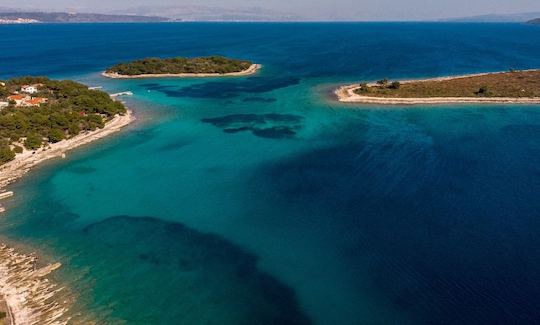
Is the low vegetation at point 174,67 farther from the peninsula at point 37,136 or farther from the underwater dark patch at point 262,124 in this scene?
the underwater dark patch at point 262,124

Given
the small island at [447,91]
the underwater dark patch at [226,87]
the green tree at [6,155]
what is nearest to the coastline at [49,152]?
the green tree at [6,155]

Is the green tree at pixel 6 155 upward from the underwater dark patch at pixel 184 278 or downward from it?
upward

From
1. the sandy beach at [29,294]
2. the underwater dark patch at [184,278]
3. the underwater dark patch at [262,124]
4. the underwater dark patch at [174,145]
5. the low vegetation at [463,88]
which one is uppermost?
the low vegetation at [463,88]

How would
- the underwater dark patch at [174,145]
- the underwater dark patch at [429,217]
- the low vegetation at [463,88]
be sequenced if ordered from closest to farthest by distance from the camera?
the underwater dark patch at [429,217]
the underwater dark patch at [174,145]
the low vegetation at [463,88]

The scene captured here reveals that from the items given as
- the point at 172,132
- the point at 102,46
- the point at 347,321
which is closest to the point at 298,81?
the point at 172,132

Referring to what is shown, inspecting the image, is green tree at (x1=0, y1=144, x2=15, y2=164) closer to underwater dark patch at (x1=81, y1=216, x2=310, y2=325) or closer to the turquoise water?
the turquoise water

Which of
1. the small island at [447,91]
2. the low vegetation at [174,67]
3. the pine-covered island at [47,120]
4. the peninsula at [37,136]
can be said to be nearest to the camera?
the peninsula at [37,136]

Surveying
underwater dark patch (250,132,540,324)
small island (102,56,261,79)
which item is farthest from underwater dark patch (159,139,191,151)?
small island (102,56,261,79)
